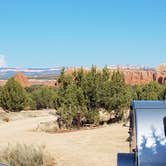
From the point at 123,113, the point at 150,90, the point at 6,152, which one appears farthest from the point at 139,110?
the point at 150,90

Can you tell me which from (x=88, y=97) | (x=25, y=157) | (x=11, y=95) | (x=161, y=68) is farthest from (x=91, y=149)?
(x=161, y=68)

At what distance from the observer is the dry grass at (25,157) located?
11461mm

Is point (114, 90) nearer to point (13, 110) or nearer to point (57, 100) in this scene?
point (57, 100)

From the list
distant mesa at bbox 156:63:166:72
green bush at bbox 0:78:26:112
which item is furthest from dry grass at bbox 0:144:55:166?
distant mesa at bbox 156:63:166:72

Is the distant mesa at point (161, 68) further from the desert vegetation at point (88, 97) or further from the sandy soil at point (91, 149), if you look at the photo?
the sandy soil at point (91, 149)

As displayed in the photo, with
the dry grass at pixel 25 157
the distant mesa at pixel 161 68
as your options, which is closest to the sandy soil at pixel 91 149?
the dry grass at pixel 25 157

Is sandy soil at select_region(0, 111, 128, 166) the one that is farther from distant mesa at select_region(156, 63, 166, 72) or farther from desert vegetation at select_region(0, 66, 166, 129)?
distant mesa at select_region(156, 63, 166, 72)

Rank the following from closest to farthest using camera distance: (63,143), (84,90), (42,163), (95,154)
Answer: (42,163) < (95,154) < (63,143) < (84,90)

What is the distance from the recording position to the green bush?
1779 inches

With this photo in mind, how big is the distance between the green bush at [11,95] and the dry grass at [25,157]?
1297 inches

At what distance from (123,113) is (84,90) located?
3257 millimetres

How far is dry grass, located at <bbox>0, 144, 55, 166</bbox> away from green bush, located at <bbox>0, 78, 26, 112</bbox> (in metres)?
32.9

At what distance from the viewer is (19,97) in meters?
45.9

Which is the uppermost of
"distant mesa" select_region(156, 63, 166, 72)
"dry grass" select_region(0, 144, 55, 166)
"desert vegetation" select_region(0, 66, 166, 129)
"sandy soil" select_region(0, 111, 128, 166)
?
"distant mesa" select_region(156, 63, 166, 72)
